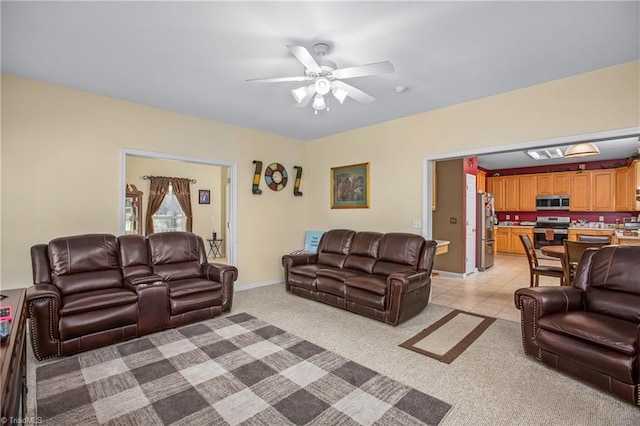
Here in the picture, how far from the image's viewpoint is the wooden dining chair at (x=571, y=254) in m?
3.86

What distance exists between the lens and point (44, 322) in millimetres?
2619

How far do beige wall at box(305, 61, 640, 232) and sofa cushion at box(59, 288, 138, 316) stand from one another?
3.57 meters

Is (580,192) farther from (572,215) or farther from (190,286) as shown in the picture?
(190,286)

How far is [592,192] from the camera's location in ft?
25.5

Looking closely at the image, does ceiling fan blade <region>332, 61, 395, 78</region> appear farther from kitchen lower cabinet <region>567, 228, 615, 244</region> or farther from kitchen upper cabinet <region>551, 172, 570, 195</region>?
kitchen upper cabinet <region>551, 172, 570, 195</region>

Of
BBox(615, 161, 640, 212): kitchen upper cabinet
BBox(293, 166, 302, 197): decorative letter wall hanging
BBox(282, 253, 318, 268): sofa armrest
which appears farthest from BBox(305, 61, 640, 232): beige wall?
BBox(615, 161, 640, 212): kitchen upper cabinet

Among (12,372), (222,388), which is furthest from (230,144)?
(12,372)

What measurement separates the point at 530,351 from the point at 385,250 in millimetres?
1988

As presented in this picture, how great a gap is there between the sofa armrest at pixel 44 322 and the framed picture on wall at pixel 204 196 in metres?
6.31

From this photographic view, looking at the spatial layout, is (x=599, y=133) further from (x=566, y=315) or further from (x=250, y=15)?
(x=250, y=15)

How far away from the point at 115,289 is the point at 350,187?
3758 millimetres

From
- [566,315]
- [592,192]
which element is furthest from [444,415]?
[592,192]

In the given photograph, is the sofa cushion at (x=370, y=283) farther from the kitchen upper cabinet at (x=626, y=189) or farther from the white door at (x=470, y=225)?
the kitchen upper cabinet at (x=626, y=189)

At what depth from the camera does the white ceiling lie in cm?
219
